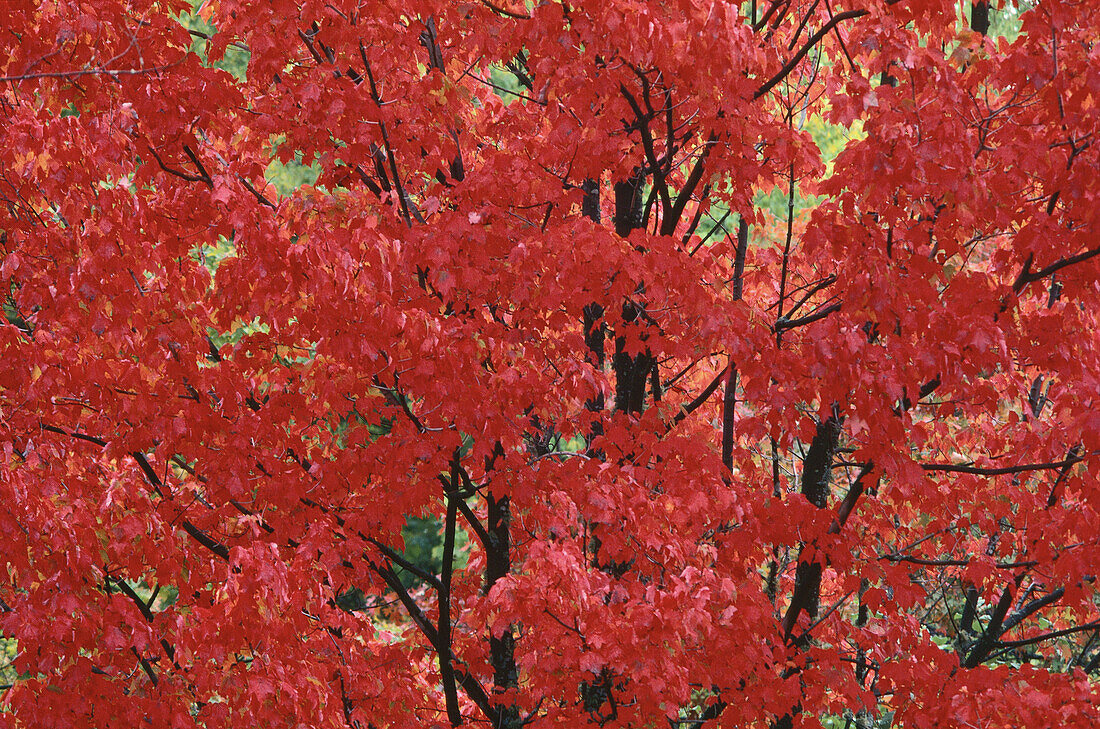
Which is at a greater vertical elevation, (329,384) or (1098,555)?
(329,384)

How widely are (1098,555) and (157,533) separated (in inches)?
216

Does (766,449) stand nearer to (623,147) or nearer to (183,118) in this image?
(623,147)

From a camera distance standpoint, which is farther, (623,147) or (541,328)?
(541,328)

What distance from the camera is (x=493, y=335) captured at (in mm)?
5609

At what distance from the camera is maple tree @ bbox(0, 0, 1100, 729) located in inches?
183

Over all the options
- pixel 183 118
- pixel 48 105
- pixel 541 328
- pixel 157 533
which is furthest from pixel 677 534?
pixel 48 105

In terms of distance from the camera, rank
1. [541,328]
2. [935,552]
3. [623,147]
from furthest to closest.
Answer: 1. [935,552]
2. [541,328]
3. [623,147]

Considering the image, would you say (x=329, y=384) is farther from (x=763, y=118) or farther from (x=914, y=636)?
(x=914, y=636)

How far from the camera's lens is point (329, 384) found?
5480 millimetres

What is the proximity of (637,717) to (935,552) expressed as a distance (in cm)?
388

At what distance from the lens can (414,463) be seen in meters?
5.72

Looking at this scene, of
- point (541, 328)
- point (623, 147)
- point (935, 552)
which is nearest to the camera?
point (623, 147)

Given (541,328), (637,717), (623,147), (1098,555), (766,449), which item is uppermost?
(766,449)

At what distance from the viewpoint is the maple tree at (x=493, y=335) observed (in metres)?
4.65
